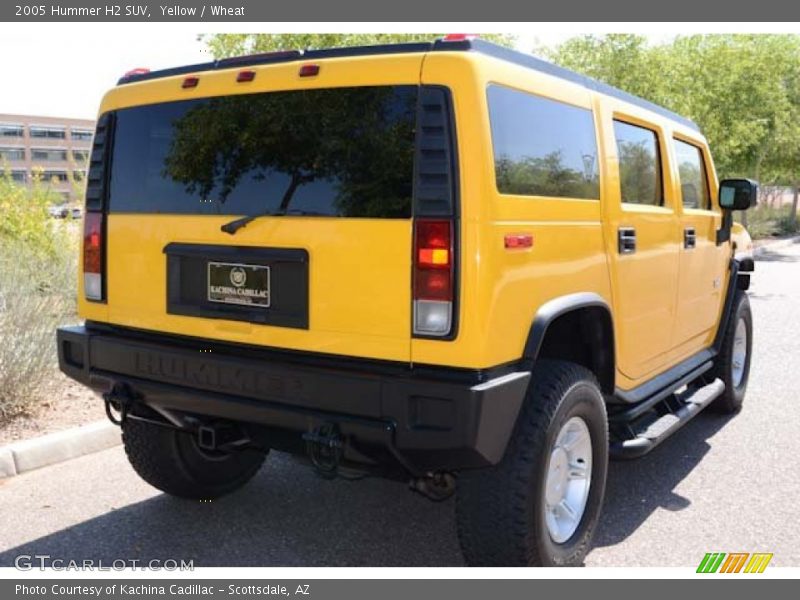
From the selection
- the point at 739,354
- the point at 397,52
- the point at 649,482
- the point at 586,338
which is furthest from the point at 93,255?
the point at 739,354

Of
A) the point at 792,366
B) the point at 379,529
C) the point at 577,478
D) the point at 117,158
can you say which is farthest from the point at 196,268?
the point at 792,366

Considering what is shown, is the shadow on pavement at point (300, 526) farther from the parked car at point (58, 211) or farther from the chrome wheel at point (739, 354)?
the parked car at point (58, 211)

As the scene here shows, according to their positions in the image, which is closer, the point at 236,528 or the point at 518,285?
the point at 518,285

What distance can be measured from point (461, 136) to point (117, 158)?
1714 millimetres

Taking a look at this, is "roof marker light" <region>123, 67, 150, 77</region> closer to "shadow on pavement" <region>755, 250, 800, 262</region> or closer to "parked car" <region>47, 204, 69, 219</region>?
"parked car" <region>47, 204, 69, 219</region>

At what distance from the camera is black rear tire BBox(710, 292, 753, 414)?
565 centimetres

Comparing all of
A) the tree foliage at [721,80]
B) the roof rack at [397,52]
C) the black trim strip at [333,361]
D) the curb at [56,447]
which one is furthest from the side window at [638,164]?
the tree foliage at [721,80]

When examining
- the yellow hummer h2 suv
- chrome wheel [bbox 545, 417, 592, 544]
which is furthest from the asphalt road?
the yellow hummer h2 suv

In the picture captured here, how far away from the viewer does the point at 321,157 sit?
2943 mm

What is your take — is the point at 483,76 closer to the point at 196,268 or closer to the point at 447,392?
the point at 447,392

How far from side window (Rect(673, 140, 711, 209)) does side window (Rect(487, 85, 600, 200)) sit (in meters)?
1.46

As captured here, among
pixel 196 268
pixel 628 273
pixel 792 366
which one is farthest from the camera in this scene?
pixel 792 366

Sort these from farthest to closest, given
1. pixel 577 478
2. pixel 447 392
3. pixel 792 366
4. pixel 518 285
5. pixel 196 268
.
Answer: pixel 792 366
pixel 577 478
pixel 196 268
pixel 518 285
pixel 447 392

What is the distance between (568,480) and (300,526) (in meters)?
1.35
